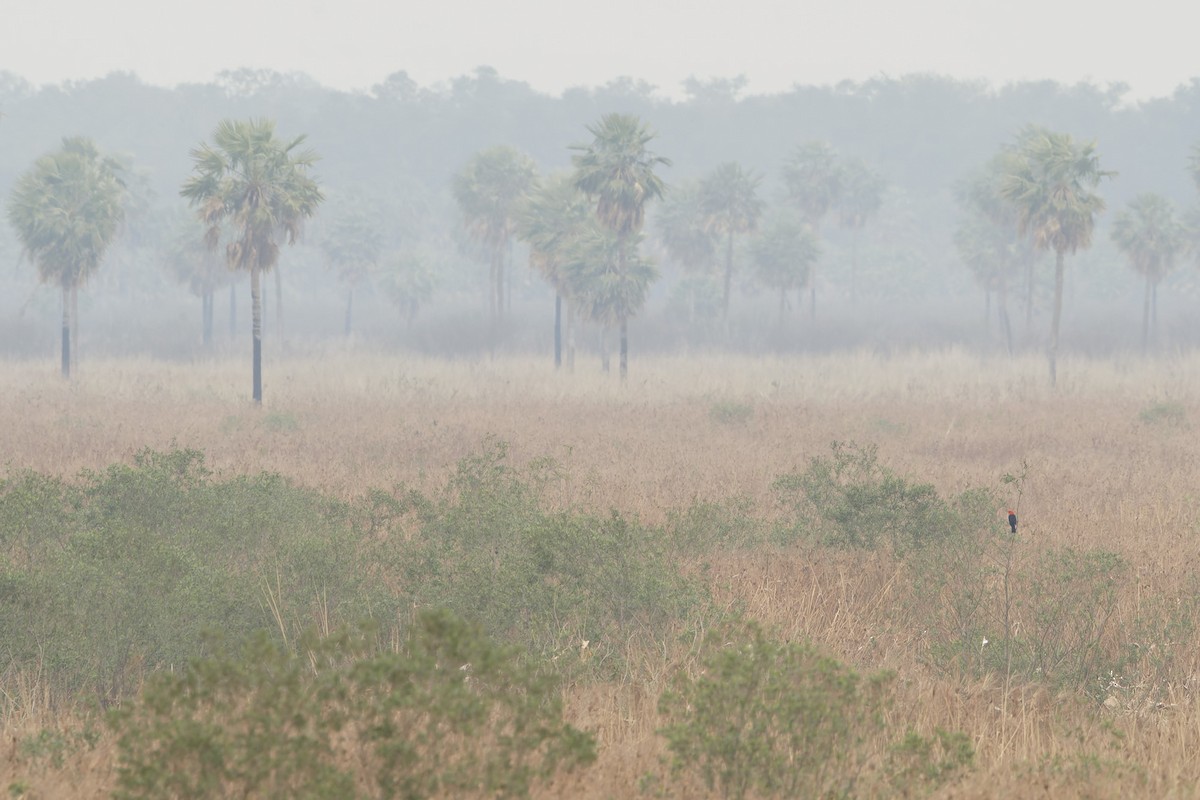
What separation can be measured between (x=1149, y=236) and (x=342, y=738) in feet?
184

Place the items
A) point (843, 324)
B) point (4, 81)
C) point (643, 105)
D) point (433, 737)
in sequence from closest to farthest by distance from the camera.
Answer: point (433, 737), point (843, 324), point (643, 105), point (4, 81)

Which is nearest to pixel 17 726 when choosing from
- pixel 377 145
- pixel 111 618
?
pixel 111 618

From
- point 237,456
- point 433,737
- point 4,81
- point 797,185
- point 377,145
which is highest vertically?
point 4,81

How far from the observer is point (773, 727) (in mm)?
5184

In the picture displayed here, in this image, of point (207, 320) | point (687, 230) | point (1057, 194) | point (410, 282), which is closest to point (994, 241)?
point (687, 230)

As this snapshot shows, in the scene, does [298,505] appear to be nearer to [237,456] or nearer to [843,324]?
[237,456]

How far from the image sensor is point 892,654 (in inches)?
312

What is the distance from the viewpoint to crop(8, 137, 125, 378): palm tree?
3766cm

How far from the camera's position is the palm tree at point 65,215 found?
3766 cm

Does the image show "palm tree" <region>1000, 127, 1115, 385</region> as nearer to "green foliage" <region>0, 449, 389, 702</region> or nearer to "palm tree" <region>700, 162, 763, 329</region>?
"palm tree" <region>700, 162, 763, 329</region>

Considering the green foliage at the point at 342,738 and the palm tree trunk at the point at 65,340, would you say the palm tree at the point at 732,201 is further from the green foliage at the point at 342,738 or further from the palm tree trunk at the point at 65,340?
the green foliage at the point at 342,738

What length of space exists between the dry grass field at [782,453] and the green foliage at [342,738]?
1.55ft

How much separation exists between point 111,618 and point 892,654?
5.25 meters

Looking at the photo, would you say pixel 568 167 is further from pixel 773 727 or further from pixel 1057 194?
pixel 773 727
